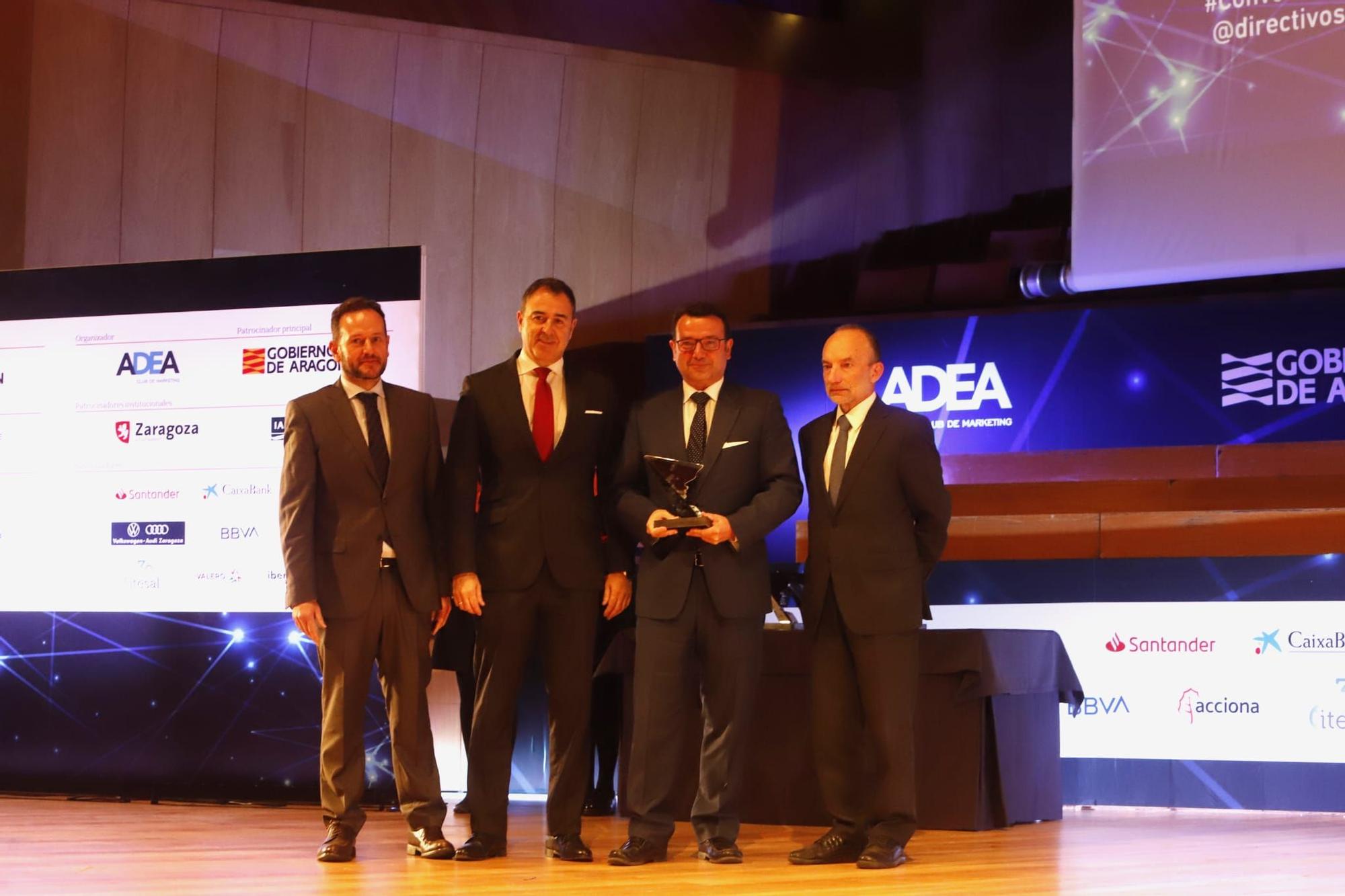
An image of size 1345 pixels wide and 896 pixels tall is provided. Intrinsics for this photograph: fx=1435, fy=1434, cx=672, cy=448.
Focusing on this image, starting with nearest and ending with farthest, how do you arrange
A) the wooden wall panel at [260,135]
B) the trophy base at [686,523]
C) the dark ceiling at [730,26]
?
the trophy base at [686,523] < the wooden wall panel at [260,135] < the dark ceiling at [730,26]

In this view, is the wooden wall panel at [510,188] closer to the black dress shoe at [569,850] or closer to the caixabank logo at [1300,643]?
the caixabank logo at [1300,643]

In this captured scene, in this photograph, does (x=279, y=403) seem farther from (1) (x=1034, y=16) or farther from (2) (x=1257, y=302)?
(1) (x=1034, y=16)

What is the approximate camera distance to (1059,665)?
535 cm

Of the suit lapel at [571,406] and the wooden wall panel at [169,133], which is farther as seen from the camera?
the wooden wall panel at [169,133]

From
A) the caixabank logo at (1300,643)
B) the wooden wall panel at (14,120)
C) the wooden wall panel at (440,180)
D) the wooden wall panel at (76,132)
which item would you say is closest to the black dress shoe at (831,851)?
the caixabank logo at (1300,643)

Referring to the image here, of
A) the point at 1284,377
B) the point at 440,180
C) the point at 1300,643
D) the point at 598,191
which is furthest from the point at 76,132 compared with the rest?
the point at 1284,377

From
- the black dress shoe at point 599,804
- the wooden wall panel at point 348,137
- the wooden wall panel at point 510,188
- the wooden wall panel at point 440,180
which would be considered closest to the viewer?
the black dress shoe at point 599,804

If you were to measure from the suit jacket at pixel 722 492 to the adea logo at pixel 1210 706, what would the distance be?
8.49ft

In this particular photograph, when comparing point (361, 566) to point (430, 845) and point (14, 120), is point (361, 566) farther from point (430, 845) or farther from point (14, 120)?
point (14, 120)

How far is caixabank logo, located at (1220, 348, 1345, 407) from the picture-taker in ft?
24.0

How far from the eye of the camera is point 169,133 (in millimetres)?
7418

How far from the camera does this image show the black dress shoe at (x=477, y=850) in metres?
3.84

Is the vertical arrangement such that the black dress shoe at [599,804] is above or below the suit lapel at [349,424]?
below

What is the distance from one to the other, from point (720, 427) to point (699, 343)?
0.77ft
